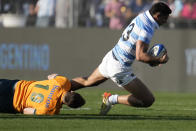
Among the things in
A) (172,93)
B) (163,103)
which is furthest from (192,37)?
(163,103)

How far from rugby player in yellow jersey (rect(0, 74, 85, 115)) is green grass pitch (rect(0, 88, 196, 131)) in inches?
6.1

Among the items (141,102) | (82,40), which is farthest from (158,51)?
(82,40)

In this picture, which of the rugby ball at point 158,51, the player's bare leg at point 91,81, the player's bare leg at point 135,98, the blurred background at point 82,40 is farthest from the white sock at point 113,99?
the blurred background at point 82,40

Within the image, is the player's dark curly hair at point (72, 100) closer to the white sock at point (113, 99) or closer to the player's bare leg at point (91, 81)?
the player's bare leg at point (91, 81)

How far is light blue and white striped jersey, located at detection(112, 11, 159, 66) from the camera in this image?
10656 mm

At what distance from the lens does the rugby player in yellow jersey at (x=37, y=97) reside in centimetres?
1041

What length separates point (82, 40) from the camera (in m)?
19.5

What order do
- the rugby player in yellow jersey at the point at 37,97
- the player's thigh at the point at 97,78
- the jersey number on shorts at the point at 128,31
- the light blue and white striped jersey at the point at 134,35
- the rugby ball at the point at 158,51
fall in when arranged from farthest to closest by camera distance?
the player's thigh at the point at 97,78 → the jersey number on shorts at the point at 128,31 → the rugby ball at the point at 158,51 → the light blue and white striped jersey at the point at 134,35 → the rugby player in yellow jersey at the point at 37,97

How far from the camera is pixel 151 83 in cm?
1923

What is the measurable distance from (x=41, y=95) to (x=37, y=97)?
72 mm
